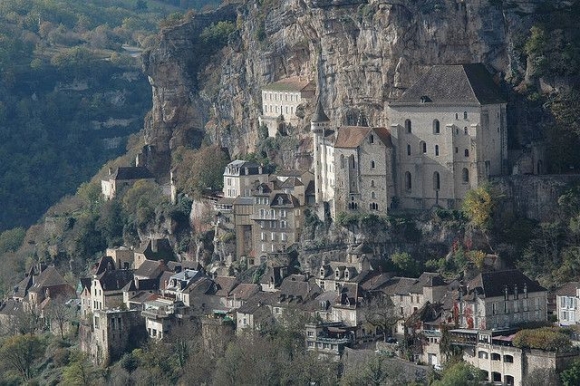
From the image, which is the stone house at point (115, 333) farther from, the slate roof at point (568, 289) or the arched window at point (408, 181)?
the slate roof at point (568, 289)

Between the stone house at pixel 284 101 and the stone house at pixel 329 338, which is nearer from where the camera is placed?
the stone house at pixel 329 338


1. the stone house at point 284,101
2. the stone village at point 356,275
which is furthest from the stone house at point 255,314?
the stone house at point 284,101

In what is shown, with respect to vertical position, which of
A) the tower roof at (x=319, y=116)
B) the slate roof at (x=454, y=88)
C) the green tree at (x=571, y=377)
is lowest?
the green tree at (x=571, y=377)

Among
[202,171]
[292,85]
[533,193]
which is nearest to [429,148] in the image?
[533,193]

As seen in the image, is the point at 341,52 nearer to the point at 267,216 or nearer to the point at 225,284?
the point at 267,216

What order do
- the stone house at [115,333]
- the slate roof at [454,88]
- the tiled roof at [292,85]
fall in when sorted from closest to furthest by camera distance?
the slate roof at [454,88] < the stone house at [115,333] < the tiled roof at [292,85]

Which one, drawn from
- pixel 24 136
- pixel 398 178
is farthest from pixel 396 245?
pixel 24 136

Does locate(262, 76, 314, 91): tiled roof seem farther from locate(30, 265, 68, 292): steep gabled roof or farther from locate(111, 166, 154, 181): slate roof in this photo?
locate(30, 265, 68, 292): steep gabled roof
